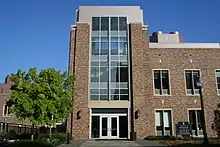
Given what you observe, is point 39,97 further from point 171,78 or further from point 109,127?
point 171,78

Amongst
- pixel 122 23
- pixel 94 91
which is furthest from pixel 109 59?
pixel 122 23

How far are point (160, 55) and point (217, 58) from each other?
635 centimetres

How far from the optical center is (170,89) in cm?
2730

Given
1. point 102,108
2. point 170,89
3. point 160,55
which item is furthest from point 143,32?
point 102,108

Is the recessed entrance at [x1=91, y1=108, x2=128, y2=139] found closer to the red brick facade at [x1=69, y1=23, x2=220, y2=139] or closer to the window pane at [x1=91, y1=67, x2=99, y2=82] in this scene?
the red brick facade at [x1=69, y1=23, x2=220, y2=139]

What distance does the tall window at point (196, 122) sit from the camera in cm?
2628

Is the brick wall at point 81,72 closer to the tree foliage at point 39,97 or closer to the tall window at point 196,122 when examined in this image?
the tree foliage at point 39,97

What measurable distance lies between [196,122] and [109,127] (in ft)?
29.4

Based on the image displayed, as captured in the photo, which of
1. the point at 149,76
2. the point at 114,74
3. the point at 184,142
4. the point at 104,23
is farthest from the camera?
the point at 104,23

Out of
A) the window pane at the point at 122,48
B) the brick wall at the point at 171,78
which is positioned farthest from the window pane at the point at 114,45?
the brick wall at the point at 171,78

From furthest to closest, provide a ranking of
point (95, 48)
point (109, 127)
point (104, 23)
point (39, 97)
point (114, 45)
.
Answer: point (104, 23)
point (114, 45)
point (95, 48)
point (109, 127)
point (39, 97)

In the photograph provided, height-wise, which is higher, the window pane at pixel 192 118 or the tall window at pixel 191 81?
the tall window at pixel 191 81

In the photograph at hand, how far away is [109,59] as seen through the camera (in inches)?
1084

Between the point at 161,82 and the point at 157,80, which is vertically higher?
the point at 157,80
